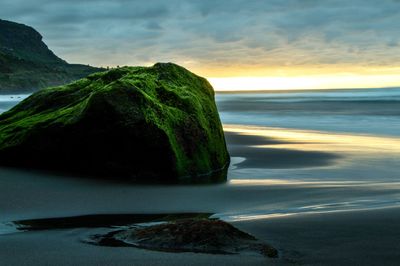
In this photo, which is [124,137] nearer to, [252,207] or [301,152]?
[252,207]

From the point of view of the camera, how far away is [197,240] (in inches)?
159

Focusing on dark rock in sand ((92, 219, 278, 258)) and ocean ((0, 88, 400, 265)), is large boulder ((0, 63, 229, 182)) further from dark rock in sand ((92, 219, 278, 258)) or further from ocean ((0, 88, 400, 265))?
dark rock in sand ((92, 219, 278, 258))

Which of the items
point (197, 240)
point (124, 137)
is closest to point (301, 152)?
point (124, 137)

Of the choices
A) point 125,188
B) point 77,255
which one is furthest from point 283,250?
point 125,188

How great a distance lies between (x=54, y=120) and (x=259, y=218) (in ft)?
15.7

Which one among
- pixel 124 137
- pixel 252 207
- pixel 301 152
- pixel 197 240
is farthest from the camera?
pixel 301 152

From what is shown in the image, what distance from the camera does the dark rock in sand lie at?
13.0 feet

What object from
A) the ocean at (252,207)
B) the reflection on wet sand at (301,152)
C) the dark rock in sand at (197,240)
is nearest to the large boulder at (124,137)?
the ocean at (252,207)

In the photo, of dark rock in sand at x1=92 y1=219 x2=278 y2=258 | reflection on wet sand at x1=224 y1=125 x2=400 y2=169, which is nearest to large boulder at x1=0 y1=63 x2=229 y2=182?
reflection on wet sand at x1=224 y1=125 x2=400 y2=169

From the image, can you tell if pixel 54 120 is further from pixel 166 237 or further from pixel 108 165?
pixel 166 237

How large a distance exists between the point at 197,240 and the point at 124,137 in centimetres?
423

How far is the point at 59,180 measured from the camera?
7.57 meters

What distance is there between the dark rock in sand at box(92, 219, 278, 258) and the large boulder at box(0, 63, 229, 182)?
12.1 feet

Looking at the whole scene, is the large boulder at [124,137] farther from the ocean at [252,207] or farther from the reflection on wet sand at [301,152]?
the reflection on wet sand at [301,152]
